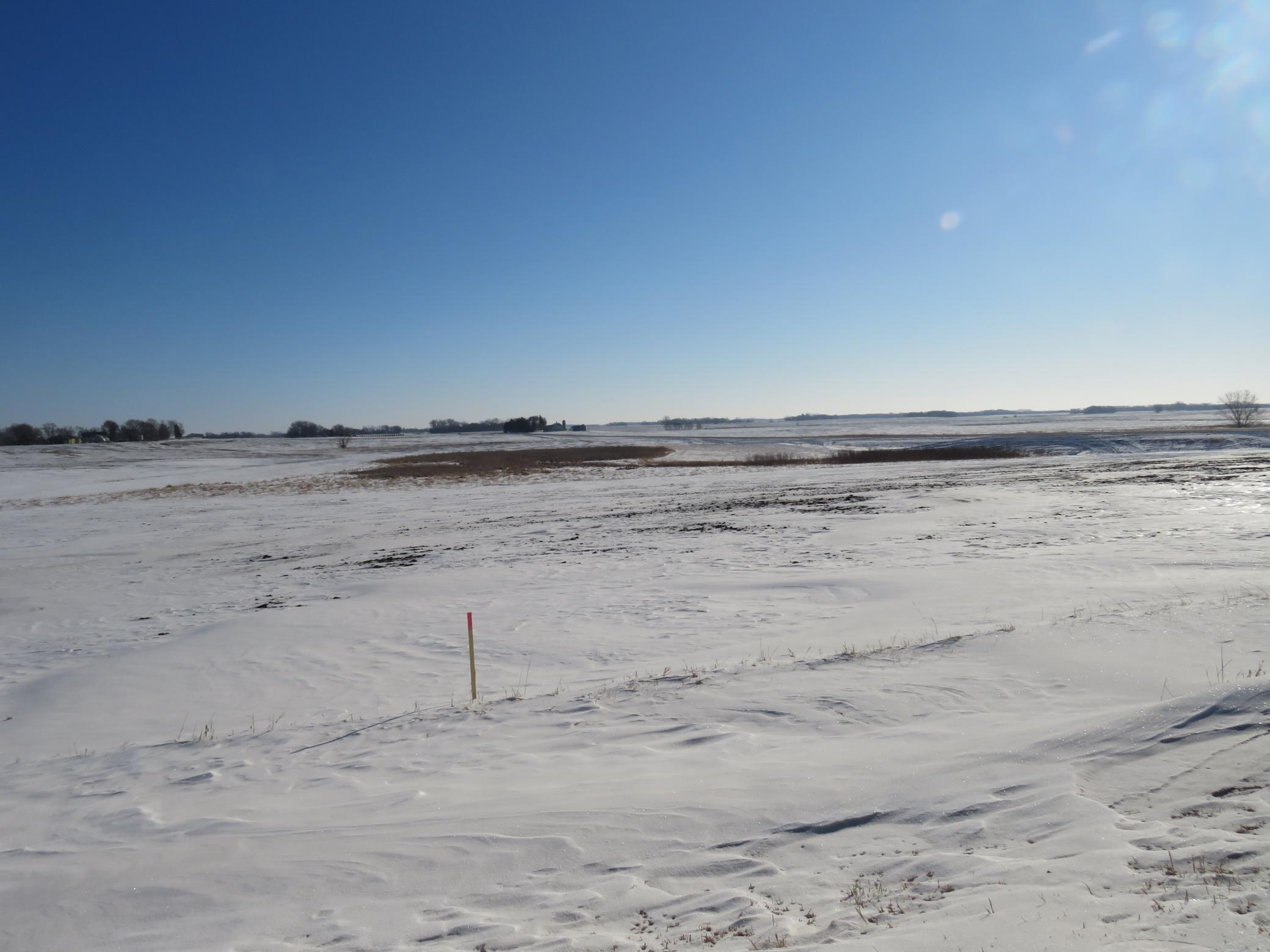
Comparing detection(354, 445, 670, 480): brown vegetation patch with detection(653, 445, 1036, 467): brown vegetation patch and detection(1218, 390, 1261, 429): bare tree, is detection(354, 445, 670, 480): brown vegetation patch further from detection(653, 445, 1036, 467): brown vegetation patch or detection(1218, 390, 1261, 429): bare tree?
detection(1218, 390, 1261, 429): bare tree

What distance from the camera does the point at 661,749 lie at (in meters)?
6.59

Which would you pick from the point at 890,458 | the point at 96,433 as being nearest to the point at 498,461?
the point at 890,458

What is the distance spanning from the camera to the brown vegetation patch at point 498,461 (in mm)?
46781

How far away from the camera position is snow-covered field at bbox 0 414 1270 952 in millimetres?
4105

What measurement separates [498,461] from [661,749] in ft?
175

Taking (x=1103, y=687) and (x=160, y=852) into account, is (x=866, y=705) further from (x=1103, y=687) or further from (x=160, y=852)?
(x=160, y=852)

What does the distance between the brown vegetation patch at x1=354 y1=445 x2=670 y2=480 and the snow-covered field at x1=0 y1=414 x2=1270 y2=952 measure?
2915 cm

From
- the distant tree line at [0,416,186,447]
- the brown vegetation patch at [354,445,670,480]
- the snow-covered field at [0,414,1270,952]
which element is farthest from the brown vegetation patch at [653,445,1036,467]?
the distant tree line at [0,416,186,447]

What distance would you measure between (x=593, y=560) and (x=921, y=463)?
32666 millimetres

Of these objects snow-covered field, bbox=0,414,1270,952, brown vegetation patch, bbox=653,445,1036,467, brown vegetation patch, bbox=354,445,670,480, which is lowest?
snow-covered field, bbox=0,414,1270,952

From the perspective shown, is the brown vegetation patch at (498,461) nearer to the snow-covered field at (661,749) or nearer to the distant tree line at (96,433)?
the snow-covered field at (661,749)

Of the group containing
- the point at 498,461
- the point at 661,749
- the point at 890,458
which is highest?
the point at 498,461

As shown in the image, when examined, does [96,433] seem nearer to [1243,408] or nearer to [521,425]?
[521,425]

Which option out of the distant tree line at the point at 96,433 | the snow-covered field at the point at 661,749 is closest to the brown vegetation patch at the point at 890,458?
the snow-covered field at the point at 661,749
